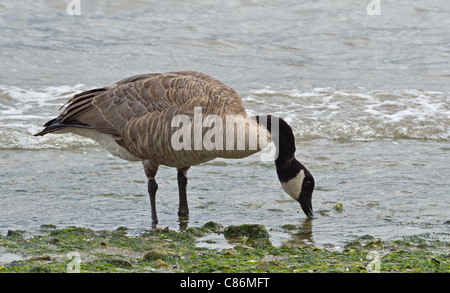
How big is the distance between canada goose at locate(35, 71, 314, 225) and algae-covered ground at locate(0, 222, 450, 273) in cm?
→ 78

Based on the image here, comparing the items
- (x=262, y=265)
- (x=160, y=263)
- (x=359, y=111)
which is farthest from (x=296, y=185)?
(x=359, y=111)

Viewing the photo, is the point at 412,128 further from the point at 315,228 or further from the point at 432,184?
the point at 315,228

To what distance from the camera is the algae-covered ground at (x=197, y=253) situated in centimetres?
494

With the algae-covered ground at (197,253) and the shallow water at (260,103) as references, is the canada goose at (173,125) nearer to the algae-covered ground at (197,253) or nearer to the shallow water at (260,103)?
the shallow water at (260,103)

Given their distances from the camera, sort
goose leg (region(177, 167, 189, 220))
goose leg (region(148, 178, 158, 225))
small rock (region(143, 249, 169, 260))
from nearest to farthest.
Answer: small rock (region(143, 249, 169, 260)) < goose leg (region(148, 178, 158, 225)) < goose leg (region(177, 167, 189, 220))

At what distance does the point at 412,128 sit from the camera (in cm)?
1119

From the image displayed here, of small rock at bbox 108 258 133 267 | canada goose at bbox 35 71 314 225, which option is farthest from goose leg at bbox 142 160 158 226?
small rock at bbox 108 258 133 267

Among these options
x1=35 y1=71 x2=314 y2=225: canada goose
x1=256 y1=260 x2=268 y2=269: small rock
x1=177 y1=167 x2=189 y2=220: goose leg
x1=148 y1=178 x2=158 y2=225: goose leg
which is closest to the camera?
x1=256 y1=260 x2=268 y2=269: small rock

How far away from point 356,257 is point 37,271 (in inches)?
96.5

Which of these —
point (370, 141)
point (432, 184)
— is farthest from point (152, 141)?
point (370, 141)

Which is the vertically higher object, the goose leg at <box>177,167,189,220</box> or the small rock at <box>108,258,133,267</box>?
the small rock at <box>108,258,133,267</box>

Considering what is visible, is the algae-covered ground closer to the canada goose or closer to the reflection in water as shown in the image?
the reflection in water

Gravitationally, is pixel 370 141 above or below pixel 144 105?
below

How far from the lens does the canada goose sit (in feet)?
Answer: 21.3
